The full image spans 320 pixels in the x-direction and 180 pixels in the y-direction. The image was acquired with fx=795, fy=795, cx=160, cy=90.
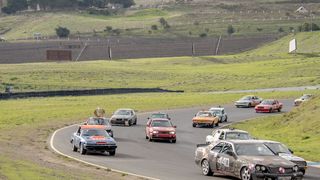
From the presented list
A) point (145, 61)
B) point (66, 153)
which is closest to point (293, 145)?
point (66, 153)

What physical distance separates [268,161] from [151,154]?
12944mm

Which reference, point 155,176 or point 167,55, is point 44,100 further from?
point 167,55

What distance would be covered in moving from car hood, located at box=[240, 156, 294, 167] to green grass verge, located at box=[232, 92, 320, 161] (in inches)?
470

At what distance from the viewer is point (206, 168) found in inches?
1120

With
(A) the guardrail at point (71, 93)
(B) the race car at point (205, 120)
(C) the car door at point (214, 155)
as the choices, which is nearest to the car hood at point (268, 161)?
(C) the car door at point (214, 155)

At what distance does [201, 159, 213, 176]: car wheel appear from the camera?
2831 cm

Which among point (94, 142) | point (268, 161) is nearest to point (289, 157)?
point (268, 161)

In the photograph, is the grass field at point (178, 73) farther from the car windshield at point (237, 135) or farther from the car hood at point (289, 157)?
the car hood at point (289, 157)

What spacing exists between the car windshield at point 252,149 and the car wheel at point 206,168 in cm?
178

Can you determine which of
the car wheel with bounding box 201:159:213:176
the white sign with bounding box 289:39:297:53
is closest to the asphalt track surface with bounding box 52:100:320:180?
the car wheel with bounding box 201:159:213:176

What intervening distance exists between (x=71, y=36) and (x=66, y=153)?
153184mm

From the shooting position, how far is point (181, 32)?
193500mm

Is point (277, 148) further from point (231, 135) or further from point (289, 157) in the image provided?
point (231, 135)

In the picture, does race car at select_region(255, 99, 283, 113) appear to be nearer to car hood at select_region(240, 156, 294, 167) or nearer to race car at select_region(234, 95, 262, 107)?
race car at select_region(234, 95, 262, 107)
